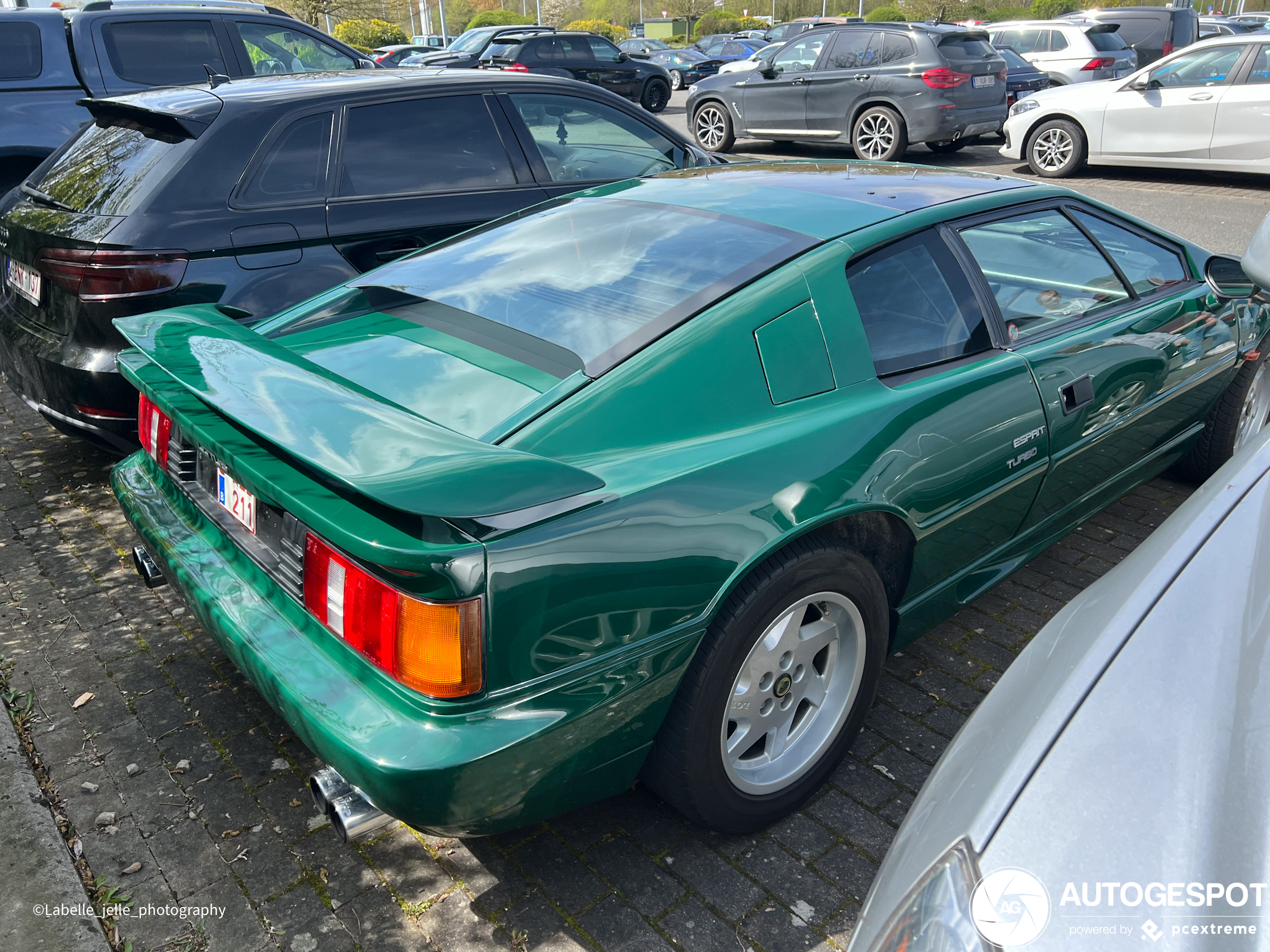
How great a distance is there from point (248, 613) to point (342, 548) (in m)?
0.53

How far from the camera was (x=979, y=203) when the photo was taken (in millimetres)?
2947

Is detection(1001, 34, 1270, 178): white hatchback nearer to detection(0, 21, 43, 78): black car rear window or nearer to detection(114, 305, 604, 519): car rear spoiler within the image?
detection(0, 21, 43, 78): black car rear window

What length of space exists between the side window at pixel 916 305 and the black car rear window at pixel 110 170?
2.82m

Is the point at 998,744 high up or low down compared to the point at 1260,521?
down

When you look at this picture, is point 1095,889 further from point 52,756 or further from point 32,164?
point 32,164

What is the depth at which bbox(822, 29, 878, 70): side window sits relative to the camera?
1243cm

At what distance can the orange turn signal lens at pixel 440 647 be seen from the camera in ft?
5.93

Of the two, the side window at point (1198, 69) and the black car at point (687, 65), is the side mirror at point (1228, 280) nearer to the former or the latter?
the side window at point (1198, 69)

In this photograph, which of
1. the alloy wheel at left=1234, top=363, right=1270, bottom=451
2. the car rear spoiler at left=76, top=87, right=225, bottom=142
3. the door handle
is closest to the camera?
the door handle

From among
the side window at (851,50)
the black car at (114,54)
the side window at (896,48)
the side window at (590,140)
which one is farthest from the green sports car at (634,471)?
the side window at (851,50)

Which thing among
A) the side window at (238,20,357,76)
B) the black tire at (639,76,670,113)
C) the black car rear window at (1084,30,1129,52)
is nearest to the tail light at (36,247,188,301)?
the side window at (238,20,357,76)

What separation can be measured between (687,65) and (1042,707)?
93.9ft

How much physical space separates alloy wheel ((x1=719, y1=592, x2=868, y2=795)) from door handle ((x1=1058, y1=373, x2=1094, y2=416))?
1000mm

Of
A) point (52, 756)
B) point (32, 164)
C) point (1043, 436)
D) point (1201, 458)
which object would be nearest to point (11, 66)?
point (32, 164)
